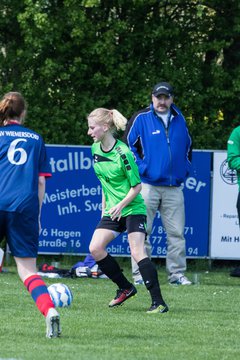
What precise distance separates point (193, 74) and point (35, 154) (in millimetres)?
9667

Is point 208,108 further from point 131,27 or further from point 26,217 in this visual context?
point 26,217

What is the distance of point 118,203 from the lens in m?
10.0

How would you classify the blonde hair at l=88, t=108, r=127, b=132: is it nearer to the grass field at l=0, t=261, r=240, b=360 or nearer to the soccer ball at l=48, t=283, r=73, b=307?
the soccer ball at l=48, t=283, r=73, b=307

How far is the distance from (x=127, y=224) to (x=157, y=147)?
112 inches

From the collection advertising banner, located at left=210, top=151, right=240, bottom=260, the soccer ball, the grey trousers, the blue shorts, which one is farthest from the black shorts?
advertising banner, located at left=210, top=151, right=240, bottom=260

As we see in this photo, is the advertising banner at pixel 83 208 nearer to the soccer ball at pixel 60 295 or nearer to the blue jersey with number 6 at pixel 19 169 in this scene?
the soccer ball at pixel 60 295

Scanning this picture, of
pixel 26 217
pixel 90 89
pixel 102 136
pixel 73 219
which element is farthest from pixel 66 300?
pixel 90 89

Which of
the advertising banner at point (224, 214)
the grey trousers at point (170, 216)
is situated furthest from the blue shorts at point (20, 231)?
the advertising banner at point (224, 214)

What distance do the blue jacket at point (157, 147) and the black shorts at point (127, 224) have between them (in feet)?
8.60

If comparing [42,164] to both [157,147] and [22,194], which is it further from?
[157,147]

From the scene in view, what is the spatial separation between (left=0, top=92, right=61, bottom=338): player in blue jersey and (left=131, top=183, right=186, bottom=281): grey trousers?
463 centimetres

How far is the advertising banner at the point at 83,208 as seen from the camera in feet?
51.2

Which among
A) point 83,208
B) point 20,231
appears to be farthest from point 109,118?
point 83,208

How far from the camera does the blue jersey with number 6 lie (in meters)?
8.09
